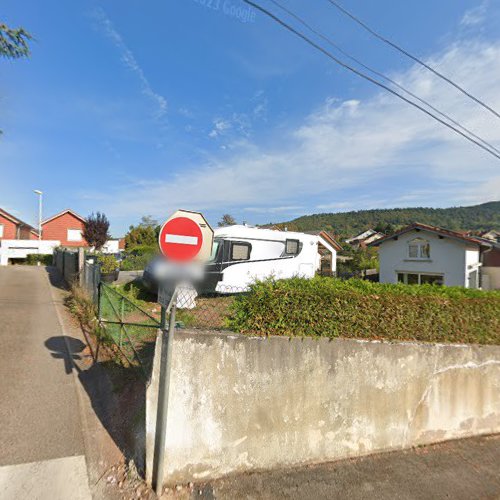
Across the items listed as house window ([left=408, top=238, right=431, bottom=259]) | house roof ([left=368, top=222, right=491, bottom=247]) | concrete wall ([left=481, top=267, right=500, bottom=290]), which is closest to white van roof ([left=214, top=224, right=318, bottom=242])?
house roof ([left=368, top=222, right=491, bottom=247])

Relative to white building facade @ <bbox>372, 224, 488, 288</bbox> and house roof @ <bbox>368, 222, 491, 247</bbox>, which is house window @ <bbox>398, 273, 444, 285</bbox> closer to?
white building facade @ <bbox>372, 224, 488, 288</bbox>

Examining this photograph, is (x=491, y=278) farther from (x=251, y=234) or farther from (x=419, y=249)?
(x=251, y=234)

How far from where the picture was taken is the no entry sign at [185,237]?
2393 millimetres

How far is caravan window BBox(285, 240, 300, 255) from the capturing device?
10.4m

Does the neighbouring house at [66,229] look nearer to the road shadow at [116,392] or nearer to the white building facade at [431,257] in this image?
the white building facade at [431,257]

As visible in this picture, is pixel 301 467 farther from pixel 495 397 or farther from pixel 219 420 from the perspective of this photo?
pixel 495 397

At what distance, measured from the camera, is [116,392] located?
391cm

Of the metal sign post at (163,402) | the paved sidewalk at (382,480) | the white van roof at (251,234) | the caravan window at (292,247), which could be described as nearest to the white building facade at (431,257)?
the caravan window at (292,247)

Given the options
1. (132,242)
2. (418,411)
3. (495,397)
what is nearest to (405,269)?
(495,397)

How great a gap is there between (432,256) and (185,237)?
742 inches

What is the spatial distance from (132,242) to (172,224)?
34.2 meters

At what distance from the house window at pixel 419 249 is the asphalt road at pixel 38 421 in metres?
19.0

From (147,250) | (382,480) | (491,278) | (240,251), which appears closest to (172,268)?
(382,480)

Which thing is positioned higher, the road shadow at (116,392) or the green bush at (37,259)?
the green bush at (37,259)
